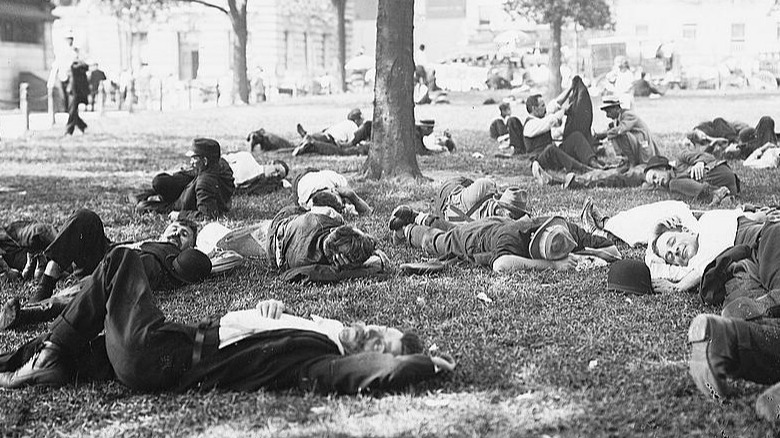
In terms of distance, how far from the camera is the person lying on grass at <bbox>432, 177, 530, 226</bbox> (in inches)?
311

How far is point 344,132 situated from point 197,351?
433 inches

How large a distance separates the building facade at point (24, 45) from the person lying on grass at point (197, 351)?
2785 centimetres

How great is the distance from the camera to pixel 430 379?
4516mm

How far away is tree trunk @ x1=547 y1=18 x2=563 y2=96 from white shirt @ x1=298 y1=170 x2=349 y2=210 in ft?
61.0

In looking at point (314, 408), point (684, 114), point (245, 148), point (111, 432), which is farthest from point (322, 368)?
point (684, 114)

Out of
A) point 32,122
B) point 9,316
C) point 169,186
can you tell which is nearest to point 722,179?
point 169,186

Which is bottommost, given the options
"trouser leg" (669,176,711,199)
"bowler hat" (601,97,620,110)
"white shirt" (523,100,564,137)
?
"trouser leg" (669,176,711,199)

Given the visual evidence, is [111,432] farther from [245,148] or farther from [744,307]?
[245,148]

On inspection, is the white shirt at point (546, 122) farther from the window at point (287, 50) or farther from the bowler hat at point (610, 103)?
the window at point (287, 50)

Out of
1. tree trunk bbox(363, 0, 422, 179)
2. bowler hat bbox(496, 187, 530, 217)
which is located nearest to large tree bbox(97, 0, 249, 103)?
tree trunk bbox(363, 0, 422, 179)

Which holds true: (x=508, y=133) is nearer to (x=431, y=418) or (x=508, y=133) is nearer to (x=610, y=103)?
(x=610, y=103)

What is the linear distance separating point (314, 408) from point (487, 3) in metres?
60.2

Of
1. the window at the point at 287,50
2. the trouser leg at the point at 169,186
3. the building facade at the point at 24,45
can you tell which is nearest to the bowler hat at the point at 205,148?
the trouser leg at the point at 169,186

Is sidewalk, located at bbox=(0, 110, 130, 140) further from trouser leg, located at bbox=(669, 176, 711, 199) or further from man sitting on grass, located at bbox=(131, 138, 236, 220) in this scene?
trouser leg, located at bbox=(669, 176, 711, 199)
